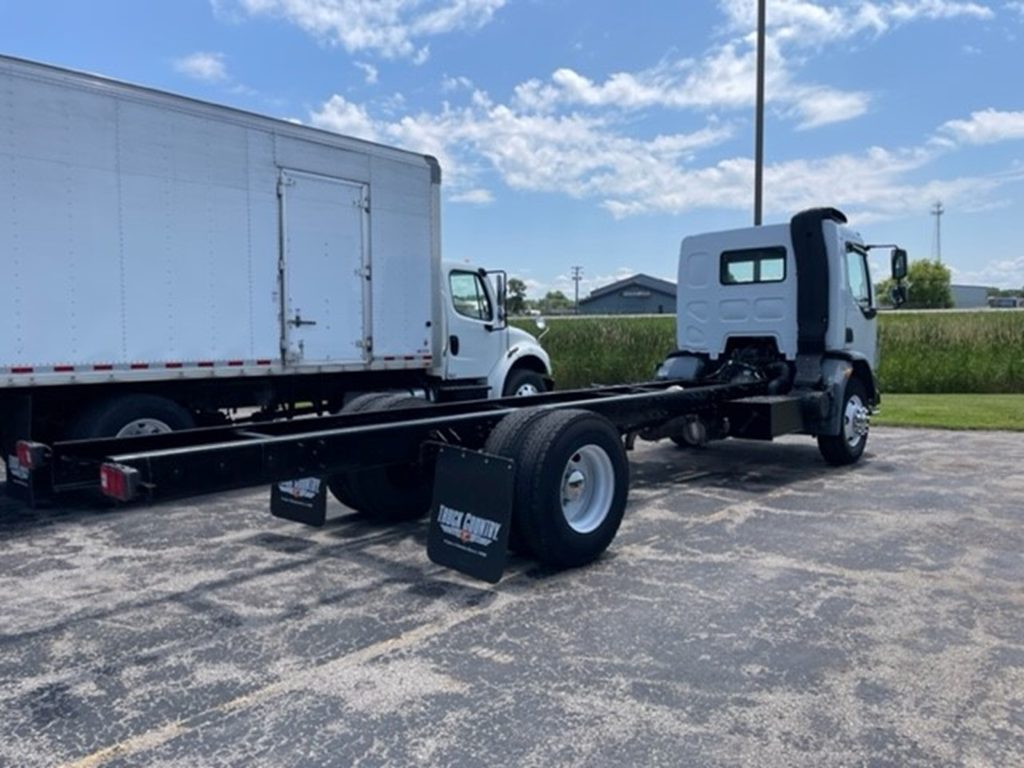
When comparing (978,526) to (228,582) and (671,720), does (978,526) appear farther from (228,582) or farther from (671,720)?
(228,582)

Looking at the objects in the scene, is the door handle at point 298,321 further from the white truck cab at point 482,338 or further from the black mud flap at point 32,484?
the black mud flap at point 32,484

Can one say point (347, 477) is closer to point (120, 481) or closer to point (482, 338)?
point (120, 481)

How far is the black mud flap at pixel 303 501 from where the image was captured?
5.83m

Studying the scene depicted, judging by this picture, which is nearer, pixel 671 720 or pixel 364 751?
pixel 364 751

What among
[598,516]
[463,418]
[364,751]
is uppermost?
[463,418]

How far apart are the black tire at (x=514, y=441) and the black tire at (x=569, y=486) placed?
33mm

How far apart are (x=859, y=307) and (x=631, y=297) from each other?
75941 millimetres

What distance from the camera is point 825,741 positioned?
312cm

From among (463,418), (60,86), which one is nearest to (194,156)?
(60,86)

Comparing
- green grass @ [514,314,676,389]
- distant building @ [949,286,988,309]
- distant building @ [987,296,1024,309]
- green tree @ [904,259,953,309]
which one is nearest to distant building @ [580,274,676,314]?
green tree @ [904,259,953,309]

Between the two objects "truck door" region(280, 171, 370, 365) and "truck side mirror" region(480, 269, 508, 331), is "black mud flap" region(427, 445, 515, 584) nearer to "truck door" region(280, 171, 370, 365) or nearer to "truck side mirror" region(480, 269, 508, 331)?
"truck door" region(280, 171, 370, 365)

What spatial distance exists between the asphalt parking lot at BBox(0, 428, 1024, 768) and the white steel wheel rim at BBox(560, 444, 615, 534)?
32 centimetres

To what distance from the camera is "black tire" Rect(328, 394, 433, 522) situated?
6.33 metres

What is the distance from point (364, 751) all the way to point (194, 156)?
6129mm
